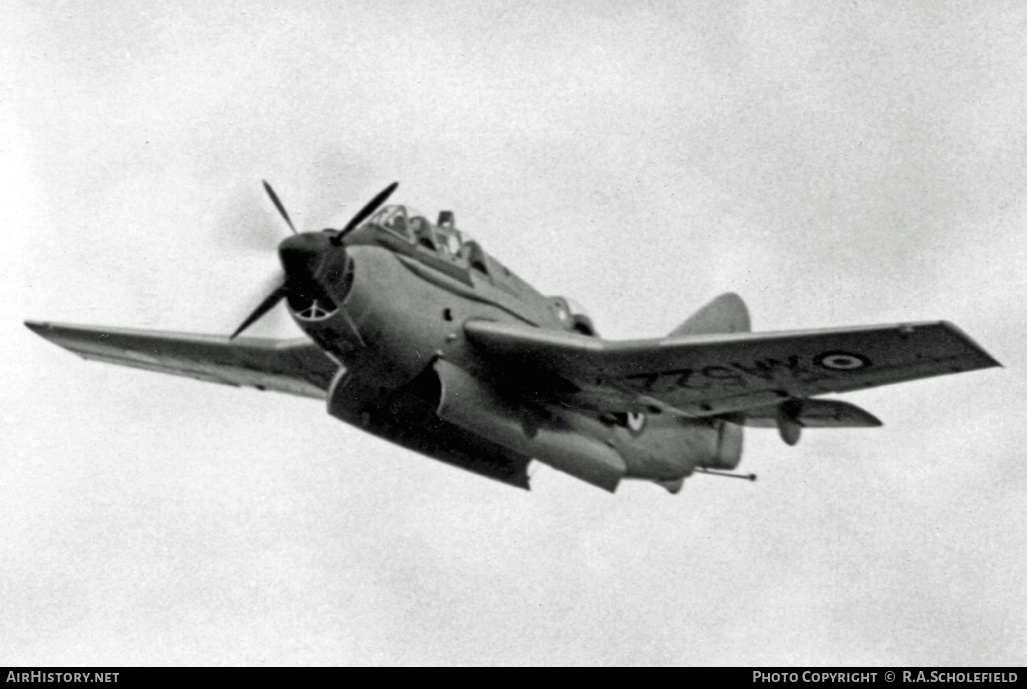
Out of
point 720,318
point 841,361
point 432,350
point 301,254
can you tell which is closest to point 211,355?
point 432,350

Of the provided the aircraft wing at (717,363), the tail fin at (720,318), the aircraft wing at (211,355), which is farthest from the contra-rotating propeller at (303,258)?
the tail fin at (720,318)

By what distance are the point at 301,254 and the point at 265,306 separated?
1622 mm

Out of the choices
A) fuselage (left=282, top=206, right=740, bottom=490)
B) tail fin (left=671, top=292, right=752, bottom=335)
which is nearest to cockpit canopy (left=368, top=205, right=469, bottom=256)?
fuselage (left=282, top=206, right=740, bottom=490)

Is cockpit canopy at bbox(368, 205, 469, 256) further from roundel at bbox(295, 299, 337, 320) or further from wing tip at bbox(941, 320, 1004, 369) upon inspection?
wing tip at bbox(941, 320, 1004, 369)

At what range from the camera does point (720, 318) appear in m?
23.2

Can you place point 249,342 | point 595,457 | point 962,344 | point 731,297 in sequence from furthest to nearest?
point 731,297
point 249,342
point 595,457
point 962,344

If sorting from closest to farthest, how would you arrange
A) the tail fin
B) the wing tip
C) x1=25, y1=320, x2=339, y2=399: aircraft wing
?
the wing tip, x1=25, y1=320, x2=339, y2=399: aircraft wing, the tail fin

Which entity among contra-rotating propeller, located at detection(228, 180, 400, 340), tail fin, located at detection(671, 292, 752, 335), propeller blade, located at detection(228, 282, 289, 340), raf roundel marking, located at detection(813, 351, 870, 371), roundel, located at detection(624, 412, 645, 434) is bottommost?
roundel, located at detection(624, 412, 645, 434)

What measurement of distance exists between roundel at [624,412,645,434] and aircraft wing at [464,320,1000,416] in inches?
64.0

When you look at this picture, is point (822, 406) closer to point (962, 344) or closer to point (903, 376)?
point (903, 376)

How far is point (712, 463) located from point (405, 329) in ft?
27.8

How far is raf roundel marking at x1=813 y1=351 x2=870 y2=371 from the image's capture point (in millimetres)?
15844
